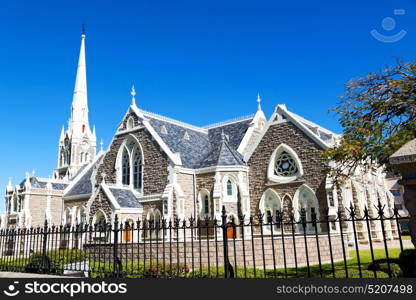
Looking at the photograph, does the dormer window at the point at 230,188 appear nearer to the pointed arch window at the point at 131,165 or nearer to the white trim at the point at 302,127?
the white trim at the point at 302,127

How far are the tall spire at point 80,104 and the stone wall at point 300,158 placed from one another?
163 feet

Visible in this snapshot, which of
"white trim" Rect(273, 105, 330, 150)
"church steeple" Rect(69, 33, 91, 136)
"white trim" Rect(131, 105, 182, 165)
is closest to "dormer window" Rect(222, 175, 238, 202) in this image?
"white trim" Rect(131, 105, 182, 165)

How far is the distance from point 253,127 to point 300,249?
16573 millimetres

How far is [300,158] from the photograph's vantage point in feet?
80.2

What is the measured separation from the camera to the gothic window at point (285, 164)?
81.7 feet

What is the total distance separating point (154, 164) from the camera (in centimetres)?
2870

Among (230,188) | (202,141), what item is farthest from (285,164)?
(202,141)

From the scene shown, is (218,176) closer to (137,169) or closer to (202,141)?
(137,169)

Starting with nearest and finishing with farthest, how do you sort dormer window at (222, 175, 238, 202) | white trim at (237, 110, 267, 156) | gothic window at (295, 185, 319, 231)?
gothic window at (295, 185, 319, 231) → dormer window at (222, 175, 238, 202) → white trim at (237, 110, 267, 156)

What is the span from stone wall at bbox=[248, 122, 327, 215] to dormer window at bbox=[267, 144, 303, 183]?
0.89ft

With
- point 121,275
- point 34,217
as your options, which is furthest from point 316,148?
point 34,217

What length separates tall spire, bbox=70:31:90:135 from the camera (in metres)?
68.2

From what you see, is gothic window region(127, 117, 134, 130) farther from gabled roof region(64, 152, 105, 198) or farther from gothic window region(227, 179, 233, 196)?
gothic window region(227, 179, 233, 196)

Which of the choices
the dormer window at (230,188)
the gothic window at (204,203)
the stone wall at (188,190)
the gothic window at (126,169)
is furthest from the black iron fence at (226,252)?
the gothic window at (126,169)
